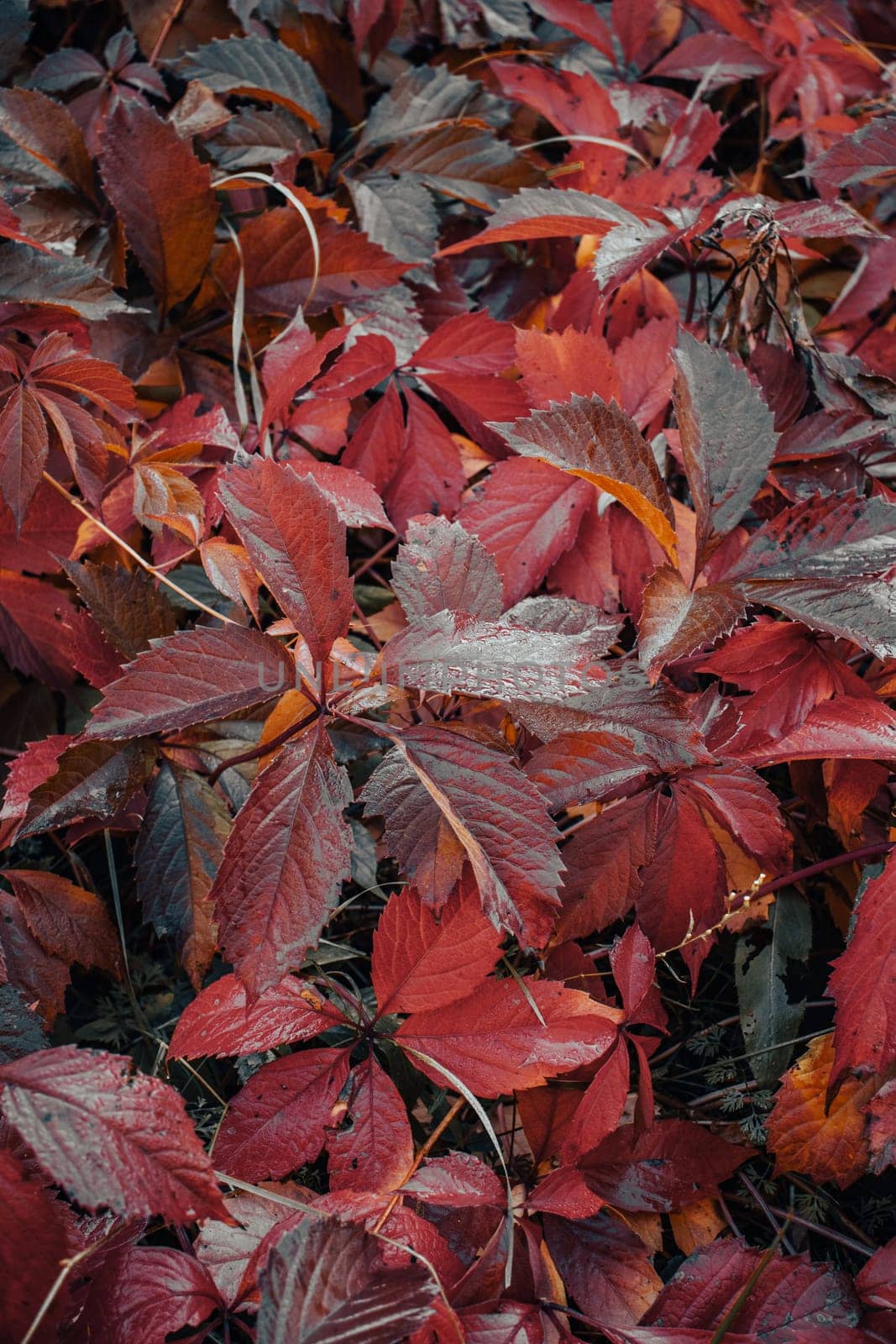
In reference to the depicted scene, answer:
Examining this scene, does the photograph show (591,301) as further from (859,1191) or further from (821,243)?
(859,1191)

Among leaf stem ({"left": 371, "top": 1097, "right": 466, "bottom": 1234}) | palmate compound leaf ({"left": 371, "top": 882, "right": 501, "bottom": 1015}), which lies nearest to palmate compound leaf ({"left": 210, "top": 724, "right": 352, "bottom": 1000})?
palmate compound leaf ({"left": 371, "top": 882, "right": 501, "bottom": 1015})

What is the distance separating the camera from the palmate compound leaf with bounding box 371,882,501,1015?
771 mm

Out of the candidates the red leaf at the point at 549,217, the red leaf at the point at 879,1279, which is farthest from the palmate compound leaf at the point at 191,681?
the red leaf at the point at 879,1279

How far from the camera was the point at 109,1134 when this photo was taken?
2.03 ft

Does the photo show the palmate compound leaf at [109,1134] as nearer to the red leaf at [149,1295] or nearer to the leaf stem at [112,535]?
the red leaf at [149,1295]

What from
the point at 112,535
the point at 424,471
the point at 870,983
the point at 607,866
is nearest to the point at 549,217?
the point at 424,471

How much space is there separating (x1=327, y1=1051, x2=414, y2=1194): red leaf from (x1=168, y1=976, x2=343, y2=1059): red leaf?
61 mm

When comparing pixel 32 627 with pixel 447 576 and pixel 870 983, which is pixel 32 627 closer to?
pixel 447 576

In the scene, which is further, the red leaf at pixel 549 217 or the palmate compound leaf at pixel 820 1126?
the red leaf at pixel 549 217

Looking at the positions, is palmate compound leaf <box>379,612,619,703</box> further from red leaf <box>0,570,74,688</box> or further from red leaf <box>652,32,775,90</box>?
red leaf <box>652,32,775,90</box>

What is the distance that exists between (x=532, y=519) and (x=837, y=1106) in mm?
606

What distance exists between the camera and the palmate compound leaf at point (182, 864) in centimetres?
87

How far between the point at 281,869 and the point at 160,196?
2.65 ft

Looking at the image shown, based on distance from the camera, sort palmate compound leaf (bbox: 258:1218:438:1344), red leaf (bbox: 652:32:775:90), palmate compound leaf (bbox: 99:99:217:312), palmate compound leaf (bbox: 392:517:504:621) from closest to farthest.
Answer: palmate compound leaf (bbox: 258:1218:438:1344), palmate compound leaf (bbox: 392:517:504:621), palmate compound leaf (bbox: 99:99:217:312), red leaf (bbox: 652:32:775:90)
